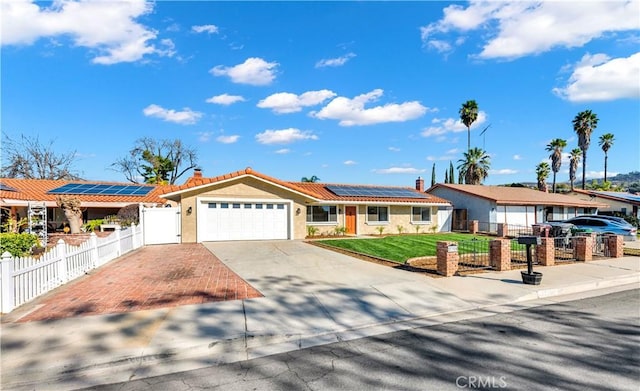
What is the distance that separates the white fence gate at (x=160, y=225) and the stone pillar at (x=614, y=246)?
19.6m

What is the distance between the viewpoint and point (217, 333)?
18.7ft

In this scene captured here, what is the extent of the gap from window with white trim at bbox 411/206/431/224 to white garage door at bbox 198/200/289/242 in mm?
10474

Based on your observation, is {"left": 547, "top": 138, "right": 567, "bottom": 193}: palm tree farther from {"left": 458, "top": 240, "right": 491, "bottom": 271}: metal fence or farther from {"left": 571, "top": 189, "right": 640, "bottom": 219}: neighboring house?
{"left": 458, "top": 240, "right": 491, "bottom": 271}: metal fence

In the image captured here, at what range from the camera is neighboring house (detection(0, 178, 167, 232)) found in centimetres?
1942

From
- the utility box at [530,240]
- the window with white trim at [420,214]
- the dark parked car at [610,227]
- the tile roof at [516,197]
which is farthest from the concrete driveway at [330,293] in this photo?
the tile roof at [516,197]

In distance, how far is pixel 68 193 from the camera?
70.2ft

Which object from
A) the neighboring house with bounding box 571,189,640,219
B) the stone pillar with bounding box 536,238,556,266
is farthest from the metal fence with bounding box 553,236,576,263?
the neighboring house with bounding box 571,189,640,219

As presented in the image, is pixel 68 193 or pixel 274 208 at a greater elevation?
pixel 68 193

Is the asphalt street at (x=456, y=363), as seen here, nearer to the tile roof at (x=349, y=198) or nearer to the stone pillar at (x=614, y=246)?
the stone pillar at (x=614, y=246)

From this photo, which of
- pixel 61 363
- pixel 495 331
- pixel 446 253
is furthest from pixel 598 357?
pixel 61 363

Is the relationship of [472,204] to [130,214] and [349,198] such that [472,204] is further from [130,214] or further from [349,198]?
[130,214]

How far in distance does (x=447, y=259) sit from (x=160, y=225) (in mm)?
13930

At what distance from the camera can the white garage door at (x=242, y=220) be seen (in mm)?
18609

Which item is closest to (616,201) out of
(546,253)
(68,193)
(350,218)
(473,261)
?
(350,218)
